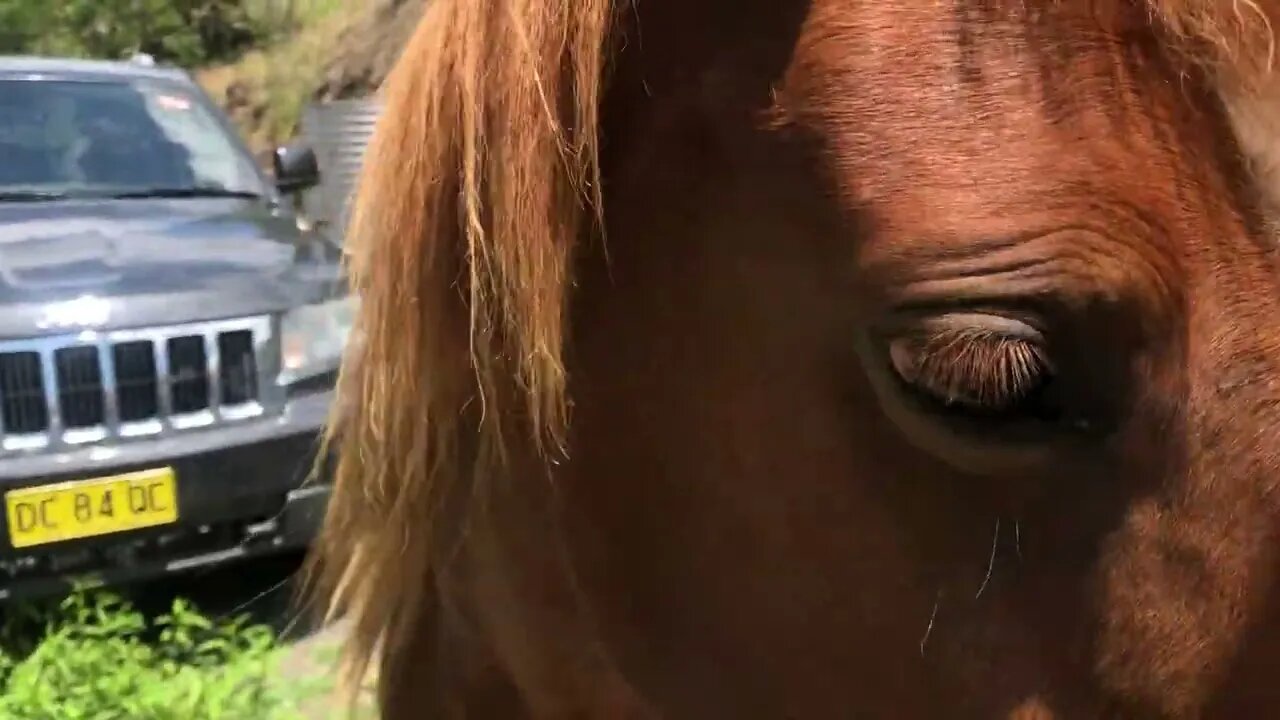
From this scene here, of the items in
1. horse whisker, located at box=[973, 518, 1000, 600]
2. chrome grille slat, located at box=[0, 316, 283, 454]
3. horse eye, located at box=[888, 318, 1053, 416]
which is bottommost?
chrome grille slat, located at box=[0, 316, 283, 454]

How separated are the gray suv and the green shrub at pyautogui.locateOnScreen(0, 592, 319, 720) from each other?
0.22 meters

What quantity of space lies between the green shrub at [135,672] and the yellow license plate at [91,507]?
6.9 inches

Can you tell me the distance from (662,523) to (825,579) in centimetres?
14

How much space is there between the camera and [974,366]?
2.71ft

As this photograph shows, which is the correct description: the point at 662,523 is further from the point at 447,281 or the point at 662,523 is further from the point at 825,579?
the point at 447,281

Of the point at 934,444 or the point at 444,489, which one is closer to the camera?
the point at 934,444

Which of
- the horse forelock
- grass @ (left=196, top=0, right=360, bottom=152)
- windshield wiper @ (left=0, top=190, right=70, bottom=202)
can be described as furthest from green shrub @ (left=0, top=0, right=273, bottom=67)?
the horse forelock

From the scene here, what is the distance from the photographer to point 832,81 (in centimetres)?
86

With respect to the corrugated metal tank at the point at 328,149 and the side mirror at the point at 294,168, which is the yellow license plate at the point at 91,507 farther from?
the side mirror at the point at 294,168

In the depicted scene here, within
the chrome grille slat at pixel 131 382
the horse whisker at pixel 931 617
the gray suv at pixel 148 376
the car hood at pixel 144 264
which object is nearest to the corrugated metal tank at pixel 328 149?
the car hood at pixel 144 264

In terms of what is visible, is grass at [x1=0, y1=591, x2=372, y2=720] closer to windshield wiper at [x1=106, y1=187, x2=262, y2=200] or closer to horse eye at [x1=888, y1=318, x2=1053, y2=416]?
windshield wiper at [x1=106, y1=187, x2=262, y2=200]

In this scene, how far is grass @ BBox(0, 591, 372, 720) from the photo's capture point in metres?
2.51

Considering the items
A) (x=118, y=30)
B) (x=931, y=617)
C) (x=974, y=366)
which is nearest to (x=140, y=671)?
(x=931, y=617)

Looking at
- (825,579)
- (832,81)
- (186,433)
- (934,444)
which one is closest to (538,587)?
(825,579)
